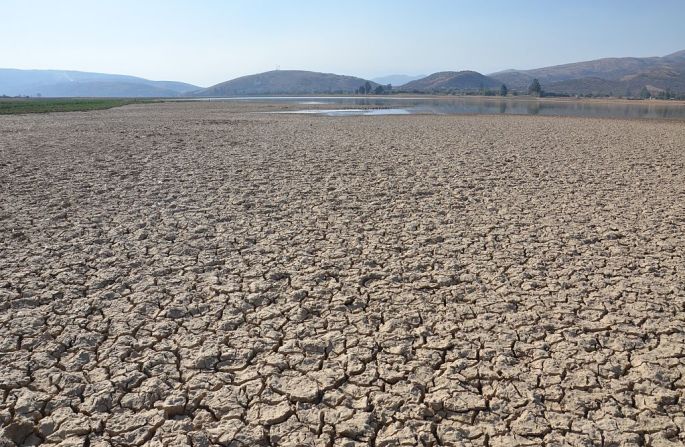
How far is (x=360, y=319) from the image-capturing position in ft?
13.1

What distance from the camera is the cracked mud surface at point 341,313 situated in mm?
2846

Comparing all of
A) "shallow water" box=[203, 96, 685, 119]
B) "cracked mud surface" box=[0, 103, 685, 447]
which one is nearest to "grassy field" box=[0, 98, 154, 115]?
"shallow water" box=[203, 96, 685, 119]

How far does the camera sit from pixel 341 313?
411 centimetres

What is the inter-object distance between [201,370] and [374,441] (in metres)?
1.35

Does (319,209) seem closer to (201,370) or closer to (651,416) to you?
(201,370)

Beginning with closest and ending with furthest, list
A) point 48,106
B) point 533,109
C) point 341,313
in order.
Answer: point 341,313, point 48,106, point 533,109

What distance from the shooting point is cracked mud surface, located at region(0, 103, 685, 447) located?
112 inches

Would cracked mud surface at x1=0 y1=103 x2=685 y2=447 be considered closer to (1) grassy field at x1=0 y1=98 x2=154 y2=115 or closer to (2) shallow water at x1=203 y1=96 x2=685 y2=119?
(2) shallow water at x1=203 y1=96 x2=685 y2=119

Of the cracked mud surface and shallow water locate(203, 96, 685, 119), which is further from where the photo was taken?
shallow water locate(203, 96, 685, 119)

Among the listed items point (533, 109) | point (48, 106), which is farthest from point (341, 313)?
point (48, 106)

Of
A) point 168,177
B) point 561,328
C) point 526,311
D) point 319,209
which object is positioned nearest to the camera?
point 561,328

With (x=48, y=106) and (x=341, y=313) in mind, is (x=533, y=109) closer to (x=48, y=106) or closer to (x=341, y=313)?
(x=48, y=106)

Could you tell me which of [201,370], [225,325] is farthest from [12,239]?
[201,370]

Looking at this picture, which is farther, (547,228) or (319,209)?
(319,209)
